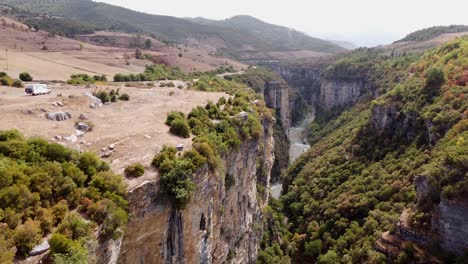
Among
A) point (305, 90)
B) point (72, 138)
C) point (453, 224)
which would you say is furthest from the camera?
point (305, 90)

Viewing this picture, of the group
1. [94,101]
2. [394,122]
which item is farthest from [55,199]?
[394,122]

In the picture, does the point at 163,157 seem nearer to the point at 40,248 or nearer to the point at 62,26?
the point at 40,248

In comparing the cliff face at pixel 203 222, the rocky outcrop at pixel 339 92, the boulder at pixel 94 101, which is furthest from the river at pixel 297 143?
the boulder at pixel 94 101

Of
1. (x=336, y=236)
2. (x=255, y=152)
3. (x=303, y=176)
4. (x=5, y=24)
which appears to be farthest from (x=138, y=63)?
(x=336, y=236)

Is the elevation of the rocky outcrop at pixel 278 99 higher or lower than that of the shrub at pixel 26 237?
lower

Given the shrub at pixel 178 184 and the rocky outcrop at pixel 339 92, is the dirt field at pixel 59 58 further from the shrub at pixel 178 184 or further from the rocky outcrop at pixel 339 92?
the rocky outcrop at pixel 339 92

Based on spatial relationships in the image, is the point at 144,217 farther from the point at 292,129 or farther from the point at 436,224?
the point at 292,129
